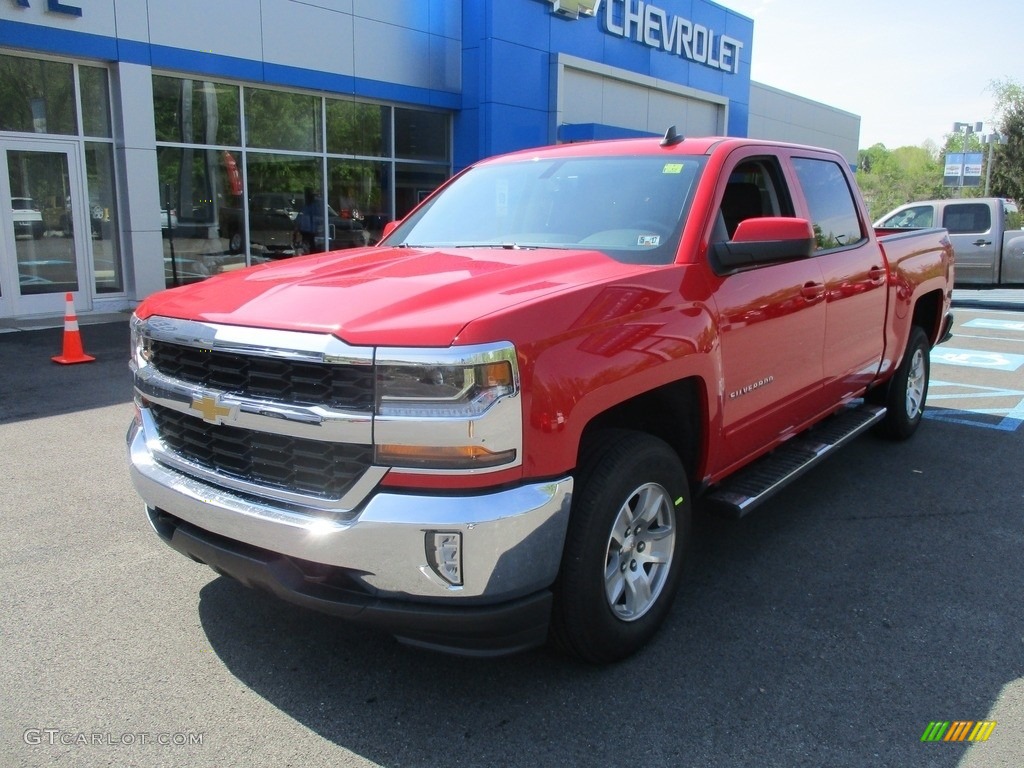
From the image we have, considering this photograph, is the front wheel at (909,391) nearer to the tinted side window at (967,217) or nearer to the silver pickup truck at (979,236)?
the silver pickup truck at (979,236)

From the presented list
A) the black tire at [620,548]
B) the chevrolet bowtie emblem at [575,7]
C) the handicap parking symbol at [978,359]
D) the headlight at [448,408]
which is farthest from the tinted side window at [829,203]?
the chevrolet bowtie emblem at [575,7]

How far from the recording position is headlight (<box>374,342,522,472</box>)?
2.47m

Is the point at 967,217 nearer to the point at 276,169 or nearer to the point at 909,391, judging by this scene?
the point at 909,391

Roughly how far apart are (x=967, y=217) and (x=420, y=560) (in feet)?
55.4

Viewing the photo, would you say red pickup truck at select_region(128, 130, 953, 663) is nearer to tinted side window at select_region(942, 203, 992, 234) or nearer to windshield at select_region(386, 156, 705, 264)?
windshield at select_region(386, 156, 705, 264)

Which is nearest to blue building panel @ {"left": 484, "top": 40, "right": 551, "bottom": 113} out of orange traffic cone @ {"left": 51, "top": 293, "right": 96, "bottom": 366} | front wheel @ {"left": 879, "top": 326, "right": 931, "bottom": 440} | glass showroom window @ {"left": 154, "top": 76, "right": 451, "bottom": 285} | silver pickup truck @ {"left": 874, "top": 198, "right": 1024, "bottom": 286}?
glass showroom window @ {"left": 154, "top": 76, "right": 451, "bottom": 285}

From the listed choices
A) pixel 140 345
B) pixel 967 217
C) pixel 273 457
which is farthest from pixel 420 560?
pixel 967 217

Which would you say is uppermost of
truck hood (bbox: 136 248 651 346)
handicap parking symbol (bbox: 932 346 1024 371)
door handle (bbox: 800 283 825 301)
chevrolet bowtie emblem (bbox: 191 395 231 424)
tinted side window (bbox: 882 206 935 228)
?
tinted side window (bbox: 882 206 935 228)

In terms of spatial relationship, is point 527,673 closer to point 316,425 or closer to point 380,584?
point 380,584

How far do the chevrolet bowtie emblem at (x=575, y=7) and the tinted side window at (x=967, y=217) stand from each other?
336 inches

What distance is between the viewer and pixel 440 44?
16406mm

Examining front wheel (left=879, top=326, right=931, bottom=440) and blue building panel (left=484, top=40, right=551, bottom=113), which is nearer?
front wheel (left=879, top=326, right=931, bottom=440)

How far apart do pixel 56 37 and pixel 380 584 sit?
Answer: 11.8m

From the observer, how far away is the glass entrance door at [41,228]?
38.0 feet
